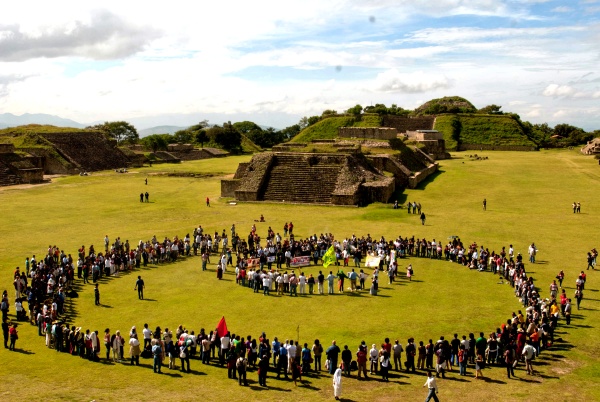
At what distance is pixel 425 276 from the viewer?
21.0 m

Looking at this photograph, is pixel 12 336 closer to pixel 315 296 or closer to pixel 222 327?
pixel 222 327

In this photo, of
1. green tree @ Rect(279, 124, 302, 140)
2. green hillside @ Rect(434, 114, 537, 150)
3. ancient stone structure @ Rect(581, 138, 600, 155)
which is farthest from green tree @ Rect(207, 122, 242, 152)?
ancient stone structure @ Rect(581, 138, 600, 155)

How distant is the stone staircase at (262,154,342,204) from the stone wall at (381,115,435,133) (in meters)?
55.9

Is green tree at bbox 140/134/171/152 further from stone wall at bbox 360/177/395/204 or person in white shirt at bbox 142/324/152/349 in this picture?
person in white shirt at bbox 142/324/152/349

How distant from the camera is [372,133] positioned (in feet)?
182

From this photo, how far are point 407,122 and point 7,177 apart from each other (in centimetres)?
6699

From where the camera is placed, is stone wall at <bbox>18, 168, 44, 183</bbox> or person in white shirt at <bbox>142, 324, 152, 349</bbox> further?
stone wall at <bbox>18, 168, 44, 183</bbox>

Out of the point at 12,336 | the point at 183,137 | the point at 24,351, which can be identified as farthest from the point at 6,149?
the point at 183,137

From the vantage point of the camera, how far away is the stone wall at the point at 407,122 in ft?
309

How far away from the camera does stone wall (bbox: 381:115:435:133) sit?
9425 centimetres

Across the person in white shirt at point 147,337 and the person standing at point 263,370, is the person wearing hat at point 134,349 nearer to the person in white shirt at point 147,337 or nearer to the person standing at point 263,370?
the person in white shirt at point 147,337

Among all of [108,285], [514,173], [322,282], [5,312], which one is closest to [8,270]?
[108,285]

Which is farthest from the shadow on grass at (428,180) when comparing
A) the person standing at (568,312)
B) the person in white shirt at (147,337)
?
the person in white shirt at (147,337)

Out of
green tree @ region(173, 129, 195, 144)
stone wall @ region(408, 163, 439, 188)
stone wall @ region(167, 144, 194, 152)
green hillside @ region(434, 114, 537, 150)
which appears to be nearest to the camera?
stone wall @ region(408, 163, 439, 188)
